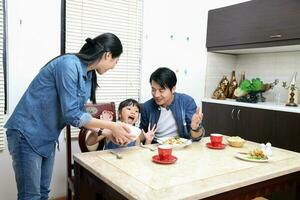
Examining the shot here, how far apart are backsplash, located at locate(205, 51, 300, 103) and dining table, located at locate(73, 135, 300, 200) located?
5.79ft

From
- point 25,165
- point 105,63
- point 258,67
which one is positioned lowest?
point 25,165

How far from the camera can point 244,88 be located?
3.07 metres

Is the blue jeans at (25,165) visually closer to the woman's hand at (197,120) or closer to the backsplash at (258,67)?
the woman's hand at (197,120)

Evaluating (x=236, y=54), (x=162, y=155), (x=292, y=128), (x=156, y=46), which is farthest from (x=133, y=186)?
(x=236, y=54)

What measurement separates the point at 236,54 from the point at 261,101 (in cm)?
87

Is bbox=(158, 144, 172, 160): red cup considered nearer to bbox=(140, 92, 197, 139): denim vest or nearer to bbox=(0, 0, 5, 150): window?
bbox=(140, 92, 197, 139): denim vest

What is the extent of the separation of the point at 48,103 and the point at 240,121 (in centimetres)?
214

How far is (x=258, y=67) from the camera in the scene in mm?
3348

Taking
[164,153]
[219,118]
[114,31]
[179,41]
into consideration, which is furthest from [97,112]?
[219,118]

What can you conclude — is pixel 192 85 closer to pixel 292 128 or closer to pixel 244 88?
pixel 244 88

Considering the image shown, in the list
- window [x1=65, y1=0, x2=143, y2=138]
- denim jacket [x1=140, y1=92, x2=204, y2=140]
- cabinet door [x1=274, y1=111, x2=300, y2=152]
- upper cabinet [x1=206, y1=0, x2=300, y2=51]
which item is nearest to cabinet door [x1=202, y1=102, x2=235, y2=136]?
cabinet door [x1=274, y1=111, x2=300, y2=152]

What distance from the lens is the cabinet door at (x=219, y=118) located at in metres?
3.01

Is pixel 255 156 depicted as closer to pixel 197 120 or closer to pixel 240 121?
pixel 197 120

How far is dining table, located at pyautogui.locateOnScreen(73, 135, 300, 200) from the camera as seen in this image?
0.99 m
